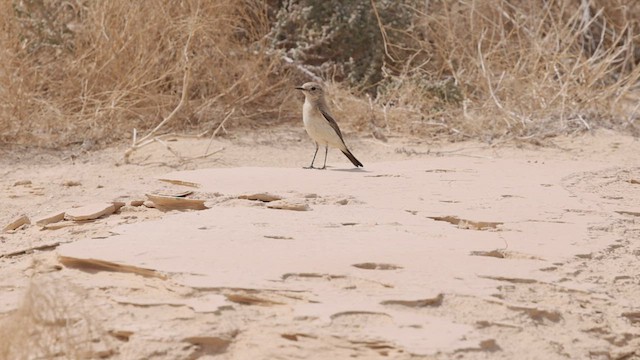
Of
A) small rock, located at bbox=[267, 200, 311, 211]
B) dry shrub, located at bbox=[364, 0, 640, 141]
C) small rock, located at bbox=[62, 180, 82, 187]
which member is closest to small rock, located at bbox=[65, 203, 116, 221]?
small rock, located at bbox=[267, 200, 311, 211]

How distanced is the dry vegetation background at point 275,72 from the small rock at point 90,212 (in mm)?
2413

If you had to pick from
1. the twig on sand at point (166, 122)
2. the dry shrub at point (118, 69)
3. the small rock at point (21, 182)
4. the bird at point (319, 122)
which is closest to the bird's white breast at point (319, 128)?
the bird at point (319, 122)

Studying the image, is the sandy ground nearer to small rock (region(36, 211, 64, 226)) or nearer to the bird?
Result: small rock (region(36, 211, 64, 226))

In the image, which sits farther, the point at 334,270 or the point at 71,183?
the point at 71,183

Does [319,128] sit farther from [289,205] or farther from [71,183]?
[289,205]

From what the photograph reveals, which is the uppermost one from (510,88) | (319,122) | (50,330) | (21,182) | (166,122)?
(510,88)

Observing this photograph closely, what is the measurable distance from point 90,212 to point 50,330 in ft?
5.35

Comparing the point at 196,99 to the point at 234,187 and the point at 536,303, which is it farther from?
the point at 536,303

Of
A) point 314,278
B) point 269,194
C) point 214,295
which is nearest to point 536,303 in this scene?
point 314,278

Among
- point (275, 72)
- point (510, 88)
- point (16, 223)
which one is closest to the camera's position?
point (16, 223)

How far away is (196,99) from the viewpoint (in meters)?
7.60

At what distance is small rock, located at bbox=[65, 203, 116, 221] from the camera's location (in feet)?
14.6

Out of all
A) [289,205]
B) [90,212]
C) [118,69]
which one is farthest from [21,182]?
[289,205]

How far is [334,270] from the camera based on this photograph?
11.6ft
